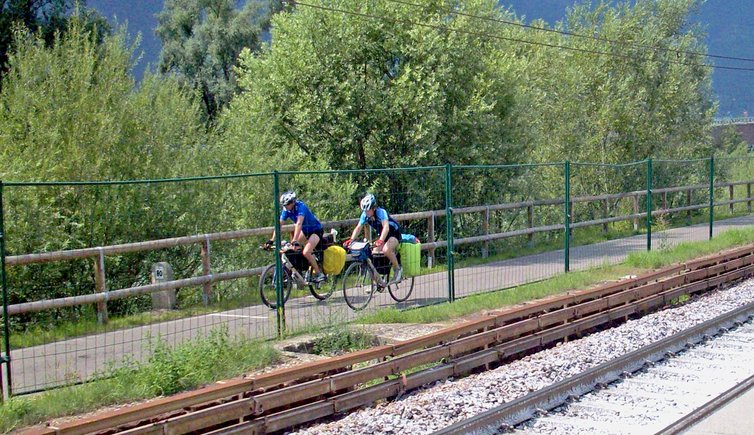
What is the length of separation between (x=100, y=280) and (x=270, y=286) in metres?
2.38

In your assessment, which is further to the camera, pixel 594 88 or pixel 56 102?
pixel 594 88

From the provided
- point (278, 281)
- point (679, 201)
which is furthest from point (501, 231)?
point (679, 201)

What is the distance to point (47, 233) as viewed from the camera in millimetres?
12430

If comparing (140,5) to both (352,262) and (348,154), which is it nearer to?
(348,154)

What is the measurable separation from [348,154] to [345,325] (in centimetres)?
1110

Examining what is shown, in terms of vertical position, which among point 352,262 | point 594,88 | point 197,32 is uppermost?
point 197,32

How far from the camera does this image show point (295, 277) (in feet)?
40.2

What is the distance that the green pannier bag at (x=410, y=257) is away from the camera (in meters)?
13.3

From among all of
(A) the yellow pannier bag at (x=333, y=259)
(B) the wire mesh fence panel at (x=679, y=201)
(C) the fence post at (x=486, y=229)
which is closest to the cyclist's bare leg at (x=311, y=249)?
(A) the yellow pannier bag at (x=333, y=259)

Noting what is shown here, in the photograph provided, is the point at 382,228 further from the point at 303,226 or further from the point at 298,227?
the point at 298,227

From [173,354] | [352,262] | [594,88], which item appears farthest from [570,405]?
[594,88]

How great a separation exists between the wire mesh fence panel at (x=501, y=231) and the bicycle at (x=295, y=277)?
260 centimetres

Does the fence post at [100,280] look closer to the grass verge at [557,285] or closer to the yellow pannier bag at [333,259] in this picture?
the yellow pannier bag at [333,259]

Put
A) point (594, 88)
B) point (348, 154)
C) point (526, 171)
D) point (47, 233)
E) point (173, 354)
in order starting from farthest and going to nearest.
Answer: point (594, 88) < point (526, 171) < point (348, 154) < point (47, 233) < point (173, 354)
